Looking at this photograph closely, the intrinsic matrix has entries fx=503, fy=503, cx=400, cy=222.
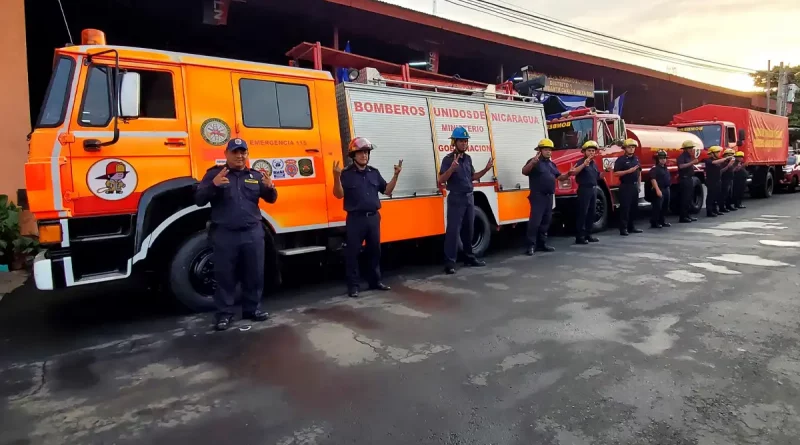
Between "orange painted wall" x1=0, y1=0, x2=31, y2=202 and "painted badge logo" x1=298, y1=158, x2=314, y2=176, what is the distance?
17.2 feet

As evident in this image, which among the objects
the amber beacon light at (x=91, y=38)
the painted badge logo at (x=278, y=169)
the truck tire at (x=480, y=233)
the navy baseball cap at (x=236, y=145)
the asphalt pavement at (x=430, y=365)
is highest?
the amber beacon light at (x=91, y=38)

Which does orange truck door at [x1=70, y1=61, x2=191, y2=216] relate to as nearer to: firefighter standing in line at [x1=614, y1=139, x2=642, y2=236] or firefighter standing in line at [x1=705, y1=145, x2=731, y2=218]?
firefighter standing in line at [x1=614, y1=139, x2=642, y2=236]

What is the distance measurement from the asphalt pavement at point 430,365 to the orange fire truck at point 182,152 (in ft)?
2.31

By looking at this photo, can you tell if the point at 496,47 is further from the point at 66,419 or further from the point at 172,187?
the point at 66,419

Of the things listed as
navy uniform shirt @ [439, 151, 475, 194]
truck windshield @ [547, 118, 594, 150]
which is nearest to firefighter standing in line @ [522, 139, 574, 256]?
navy uniform shirt @ [439, 151, 475, 194]

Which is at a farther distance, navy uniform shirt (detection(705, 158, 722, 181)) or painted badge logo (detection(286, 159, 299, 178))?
navy uniform shirt (detection(705, 158, 722, 181))

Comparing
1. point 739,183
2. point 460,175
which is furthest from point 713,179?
point 460,175

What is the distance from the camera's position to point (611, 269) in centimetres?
670

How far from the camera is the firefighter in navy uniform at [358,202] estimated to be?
5.62m

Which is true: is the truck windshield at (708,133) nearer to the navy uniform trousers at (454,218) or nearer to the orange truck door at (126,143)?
the navy uniform trousers at (454,218)

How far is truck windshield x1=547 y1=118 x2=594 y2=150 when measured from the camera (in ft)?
34.4

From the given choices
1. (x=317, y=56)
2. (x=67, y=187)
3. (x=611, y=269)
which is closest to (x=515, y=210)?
(x=611, y=269)

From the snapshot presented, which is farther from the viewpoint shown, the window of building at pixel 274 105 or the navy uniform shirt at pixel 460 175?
the navy uniform shirt at pixel 460 175

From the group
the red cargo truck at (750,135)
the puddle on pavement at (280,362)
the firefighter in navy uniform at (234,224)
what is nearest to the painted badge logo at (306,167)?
the firefighter in navy uniform at (234,224)
